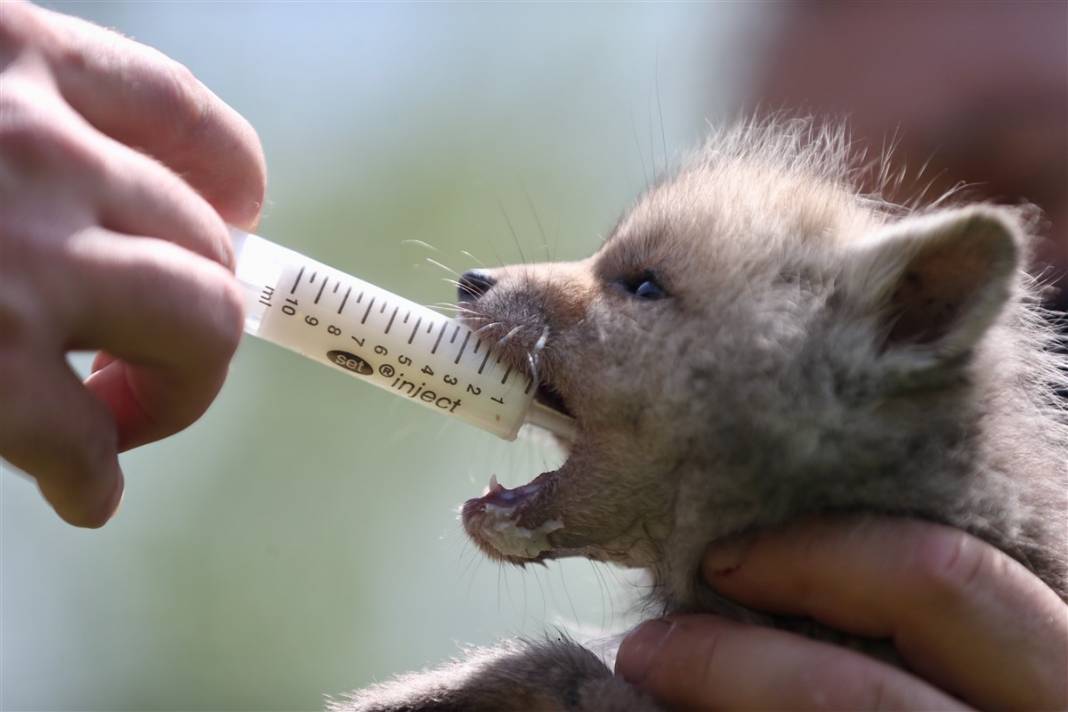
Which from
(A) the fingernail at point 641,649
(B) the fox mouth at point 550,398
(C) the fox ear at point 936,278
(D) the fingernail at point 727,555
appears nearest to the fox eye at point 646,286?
(B) the fox mouth at point 550,398

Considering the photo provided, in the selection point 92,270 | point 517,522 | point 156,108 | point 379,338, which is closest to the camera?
point 92,270

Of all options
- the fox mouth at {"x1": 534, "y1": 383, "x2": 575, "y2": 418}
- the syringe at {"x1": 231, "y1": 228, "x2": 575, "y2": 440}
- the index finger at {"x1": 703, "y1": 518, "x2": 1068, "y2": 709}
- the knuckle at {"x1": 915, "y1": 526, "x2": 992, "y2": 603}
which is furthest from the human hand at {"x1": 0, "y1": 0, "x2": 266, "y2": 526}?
the knuckle at {"x1": 915, "y1": 526, "x2": 992, "y2": 603}

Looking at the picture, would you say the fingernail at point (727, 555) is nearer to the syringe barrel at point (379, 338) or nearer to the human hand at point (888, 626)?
the human hand at point (888, 626)

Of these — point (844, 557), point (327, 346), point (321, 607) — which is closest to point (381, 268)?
point (321, 607)

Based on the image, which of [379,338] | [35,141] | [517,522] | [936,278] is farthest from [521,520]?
[35,141]

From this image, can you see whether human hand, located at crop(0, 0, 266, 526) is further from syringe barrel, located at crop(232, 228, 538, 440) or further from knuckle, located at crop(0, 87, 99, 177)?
syringe barrel, located at crop(232, 228, 538, 440)

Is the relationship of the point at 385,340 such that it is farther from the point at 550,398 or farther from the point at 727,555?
the point at 727,555
